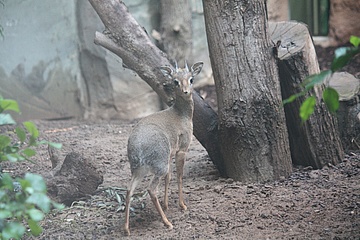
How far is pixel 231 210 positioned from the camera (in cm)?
502

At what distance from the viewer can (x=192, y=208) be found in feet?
16.9

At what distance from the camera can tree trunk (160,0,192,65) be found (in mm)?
9148

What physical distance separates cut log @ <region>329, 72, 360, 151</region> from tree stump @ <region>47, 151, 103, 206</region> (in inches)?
93.6

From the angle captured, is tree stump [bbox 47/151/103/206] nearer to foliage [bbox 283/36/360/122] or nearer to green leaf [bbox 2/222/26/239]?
green leaf [bbox 2/222/26/239]

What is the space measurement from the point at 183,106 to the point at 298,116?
3.52ft

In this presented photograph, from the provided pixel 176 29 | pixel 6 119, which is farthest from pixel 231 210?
pixel 176 29

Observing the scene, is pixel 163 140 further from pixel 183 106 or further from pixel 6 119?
pixel 6 119

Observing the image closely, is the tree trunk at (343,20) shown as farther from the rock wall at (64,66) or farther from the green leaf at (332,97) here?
the green leaf at (332,97)

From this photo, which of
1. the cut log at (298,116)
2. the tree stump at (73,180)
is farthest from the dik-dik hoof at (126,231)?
the cut log at (298,116)

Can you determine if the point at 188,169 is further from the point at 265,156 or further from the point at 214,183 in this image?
the point at 265,156

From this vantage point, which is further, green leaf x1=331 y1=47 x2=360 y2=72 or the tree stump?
the tree stump

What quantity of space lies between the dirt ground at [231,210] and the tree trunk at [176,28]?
3.32m

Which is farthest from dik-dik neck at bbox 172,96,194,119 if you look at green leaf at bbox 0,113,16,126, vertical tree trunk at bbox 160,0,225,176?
vertical tree trunk at bbox 160,0,225,176

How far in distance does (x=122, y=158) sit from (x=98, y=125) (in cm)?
197
